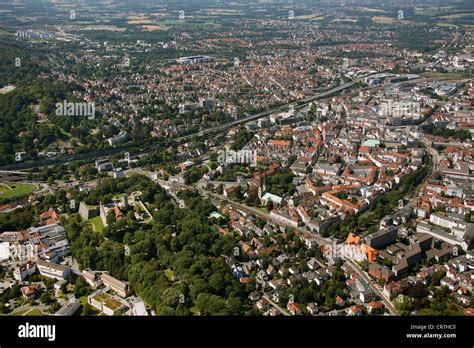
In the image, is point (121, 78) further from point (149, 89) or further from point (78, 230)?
point (78, 230)

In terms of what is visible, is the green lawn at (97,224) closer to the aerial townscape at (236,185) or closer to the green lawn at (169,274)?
the aerial townscape at (236,185)

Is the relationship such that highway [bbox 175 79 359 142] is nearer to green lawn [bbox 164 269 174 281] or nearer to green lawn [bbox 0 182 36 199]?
green lawn [bbox 0 182 36 199]

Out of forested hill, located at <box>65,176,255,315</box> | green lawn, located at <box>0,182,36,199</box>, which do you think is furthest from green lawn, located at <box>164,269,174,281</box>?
green lawn, located at <box>0,182,36,199</box>

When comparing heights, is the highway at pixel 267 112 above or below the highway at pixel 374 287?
above

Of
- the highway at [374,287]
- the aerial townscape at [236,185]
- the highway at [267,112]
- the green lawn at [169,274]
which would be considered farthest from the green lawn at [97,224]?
the highway at [267,112]
